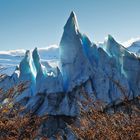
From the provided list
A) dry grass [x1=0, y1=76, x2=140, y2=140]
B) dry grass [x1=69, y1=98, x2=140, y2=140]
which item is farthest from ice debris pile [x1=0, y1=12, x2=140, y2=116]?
dry grass [x1=69, y1=98, x2=140, y2=140]

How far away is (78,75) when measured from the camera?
31.9 metres

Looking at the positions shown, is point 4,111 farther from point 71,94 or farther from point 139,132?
point 71,94

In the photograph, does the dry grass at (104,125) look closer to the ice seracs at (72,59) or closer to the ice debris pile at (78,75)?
the ice debris pile at (78,75)

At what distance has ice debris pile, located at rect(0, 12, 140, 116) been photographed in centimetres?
3072

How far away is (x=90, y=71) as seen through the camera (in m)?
31.7

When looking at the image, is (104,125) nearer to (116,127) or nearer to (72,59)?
(116,127)

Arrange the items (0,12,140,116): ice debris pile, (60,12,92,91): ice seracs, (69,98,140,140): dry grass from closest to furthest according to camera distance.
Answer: (69,98,140,140): dry grass, (0,12,140,116): ice debris pile, (60,12,92,91): ice seracs

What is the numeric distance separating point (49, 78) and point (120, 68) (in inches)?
218

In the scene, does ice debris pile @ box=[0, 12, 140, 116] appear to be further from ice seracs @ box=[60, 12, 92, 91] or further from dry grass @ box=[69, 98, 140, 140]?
dry grass @ box=[69, 98, 140, 140]

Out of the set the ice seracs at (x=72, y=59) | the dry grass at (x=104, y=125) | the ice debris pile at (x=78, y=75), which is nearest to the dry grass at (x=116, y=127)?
the dry grass at (x=104, y=125)

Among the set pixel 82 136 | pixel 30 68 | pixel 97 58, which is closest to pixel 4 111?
pixel 82 136

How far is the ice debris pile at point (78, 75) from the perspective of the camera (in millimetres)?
30719

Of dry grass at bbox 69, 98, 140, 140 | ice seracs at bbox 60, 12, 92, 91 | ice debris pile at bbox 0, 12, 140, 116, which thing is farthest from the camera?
ice seracs at bbox 60, 12, 92, 91

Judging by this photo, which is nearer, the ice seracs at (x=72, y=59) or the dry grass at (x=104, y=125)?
the dry grass at (x=104, y=125)
